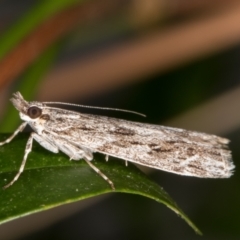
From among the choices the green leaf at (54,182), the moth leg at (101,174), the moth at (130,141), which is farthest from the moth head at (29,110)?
the moth leg at (101,174)

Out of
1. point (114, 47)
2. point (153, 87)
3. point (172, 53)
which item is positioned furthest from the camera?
point (153, 87)

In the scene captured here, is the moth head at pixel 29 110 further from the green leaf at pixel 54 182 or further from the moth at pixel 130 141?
the green leaf at pixel 54 182

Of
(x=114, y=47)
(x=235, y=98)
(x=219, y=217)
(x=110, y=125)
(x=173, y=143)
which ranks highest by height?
(x=114, y=47)

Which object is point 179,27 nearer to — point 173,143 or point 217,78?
point 217,78

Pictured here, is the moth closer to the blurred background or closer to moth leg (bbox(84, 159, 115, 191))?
moth leg (bbox(84, 159, 115, 191))

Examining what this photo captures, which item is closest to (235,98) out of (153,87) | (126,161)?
(153,87)
